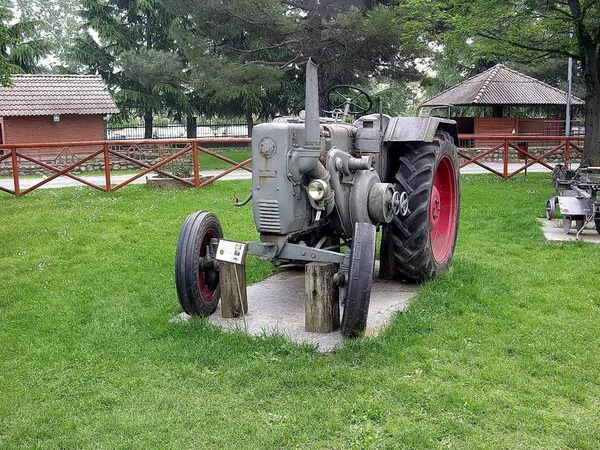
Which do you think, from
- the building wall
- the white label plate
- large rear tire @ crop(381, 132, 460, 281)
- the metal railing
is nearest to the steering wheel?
large rear tire @ crop(381, 132, 460, 281)

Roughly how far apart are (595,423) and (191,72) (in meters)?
20.1

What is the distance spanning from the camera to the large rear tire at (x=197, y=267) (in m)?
4.96

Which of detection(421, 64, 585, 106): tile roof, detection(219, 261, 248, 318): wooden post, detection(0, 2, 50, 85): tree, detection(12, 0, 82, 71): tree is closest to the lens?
detection(219, 261, 248, 318): wooden post

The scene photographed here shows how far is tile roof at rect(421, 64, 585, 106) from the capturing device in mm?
25438

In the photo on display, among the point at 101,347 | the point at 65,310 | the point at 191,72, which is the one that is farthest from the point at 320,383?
the point at 191,72

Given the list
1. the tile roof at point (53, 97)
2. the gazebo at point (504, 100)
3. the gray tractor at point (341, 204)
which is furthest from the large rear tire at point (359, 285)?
the gazebo at point (504, 100)

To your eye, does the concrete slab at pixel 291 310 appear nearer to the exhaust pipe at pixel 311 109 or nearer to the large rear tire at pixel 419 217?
the large rear tire at pixel 419 217

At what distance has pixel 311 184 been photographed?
4.82 m

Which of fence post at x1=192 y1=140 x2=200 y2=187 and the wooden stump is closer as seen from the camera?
the wooden stump

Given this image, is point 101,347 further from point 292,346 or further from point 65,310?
point 292,346

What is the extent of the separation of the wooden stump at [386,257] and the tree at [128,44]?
23.1 metres

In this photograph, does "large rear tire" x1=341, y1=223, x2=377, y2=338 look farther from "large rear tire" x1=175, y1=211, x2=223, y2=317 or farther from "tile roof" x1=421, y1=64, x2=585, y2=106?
"tile roof" x1=421, y1=64, x2=585, y2=106

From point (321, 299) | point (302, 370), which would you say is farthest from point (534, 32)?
point (302, 370)

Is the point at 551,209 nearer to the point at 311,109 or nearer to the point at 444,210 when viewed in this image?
the point at 444,210
